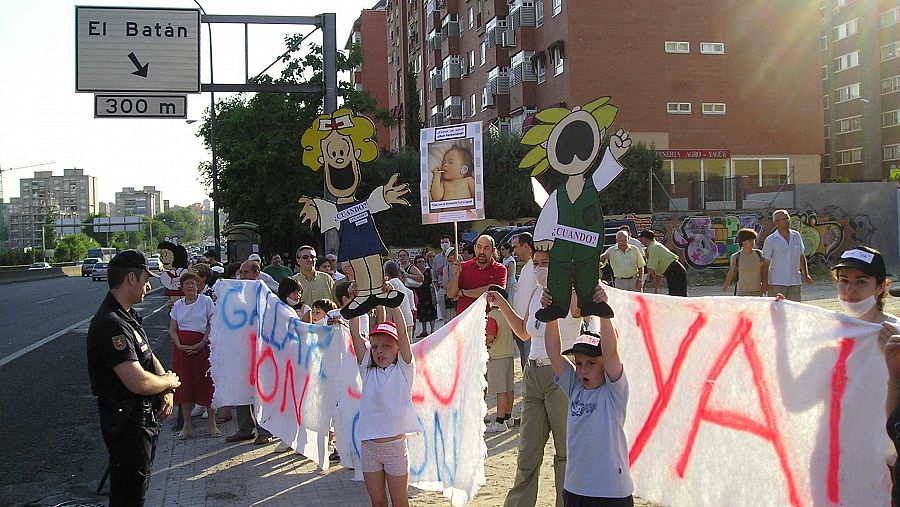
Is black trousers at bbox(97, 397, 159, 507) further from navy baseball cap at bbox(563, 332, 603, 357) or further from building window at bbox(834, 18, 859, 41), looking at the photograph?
building window at bbox(834, 18, 859, 41)

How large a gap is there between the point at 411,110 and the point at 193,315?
48.3 meters

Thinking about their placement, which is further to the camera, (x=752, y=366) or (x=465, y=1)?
(x=465, y=1)

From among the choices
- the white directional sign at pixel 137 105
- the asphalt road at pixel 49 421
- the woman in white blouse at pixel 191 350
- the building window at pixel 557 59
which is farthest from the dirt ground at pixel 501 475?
the building window at pixel 557 59

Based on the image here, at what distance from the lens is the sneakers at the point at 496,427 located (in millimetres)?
8422

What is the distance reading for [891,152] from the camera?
2328 inches

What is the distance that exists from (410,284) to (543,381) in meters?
8.51

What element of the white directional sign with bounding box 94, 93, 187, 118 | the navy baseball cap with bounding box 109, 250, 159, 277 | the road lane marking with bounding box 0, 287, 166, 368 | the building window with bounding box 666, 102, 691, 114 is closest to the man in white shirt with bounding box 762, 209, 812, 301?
the navy baseball cap with bounding box 109, 250, 159, 277

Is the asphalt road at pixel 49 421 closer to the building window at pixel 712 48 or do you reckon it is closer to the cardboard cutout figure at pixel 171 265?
the cardboard cutout figure at pixel 171 265

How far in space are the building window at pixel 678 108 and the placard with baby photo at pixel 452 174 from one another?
117 feet

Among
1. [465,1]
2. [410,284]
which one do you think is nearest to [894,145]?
[465,1]

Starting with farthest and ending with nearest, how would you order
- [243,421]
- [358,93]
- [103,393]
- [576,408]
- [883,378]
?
1. [358,93]
2. [243,421]
3. [103,393]
4. [576,408]
5. [883,378]

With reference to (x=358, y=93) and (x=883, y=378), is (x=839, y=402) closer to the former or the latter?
(x=883, y=378)

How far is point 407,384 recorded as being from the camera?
5.21 metres

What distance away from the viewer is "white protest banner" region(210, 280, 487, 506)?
5.81 meters
